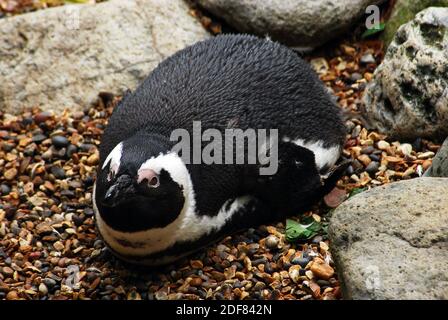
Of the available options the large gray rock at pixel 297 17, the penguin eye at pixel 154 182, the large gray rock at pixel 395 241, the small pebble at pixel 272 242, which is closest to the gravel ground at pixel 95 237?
the small pebble at pixel 272 242

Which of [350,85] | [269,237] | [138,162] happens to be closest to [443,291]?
[269,237]

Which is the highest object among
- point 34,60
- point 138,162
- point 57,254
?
point 138,162

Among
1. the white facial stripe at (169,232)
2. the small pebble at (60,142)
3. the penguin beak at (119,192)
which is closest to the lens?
the penguin beak at (119,192)

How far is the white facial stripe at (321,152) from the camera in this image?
14.1 feet

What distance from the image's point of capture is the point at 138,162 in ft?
11.8

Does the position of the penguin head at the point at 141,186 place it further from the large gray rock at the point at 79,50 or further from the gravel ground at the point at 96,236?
the large gray rock at the point at 79,50

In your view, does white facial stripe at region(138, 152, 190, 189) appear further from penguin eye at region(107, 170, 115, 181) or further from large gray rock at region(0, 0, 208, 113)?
large gray rock at region(0, 0, 208, 113)

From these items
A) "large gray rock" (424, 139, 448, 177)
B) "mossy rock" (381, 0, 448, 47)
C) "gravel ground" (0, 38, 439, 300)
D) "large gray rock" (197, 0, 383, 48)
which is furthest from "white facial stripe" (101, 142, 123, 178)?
"mossy rock" (381, 0, 448, 47)

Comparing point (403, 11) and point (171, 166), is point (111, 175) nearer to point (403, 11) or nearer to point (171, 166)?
point (171, 166)

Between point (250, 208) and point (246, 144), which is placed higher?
point (246, 144)

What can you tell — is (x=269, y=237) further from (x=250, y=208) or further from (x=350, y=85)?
(x=350, y=85)

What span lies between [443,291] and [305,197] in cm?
116

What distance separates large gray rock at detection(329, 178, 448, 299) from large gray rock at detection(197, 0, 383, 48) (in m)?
2.03

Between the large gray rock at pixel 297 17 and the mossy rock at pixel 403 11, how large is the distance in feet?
0.63
